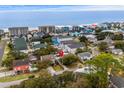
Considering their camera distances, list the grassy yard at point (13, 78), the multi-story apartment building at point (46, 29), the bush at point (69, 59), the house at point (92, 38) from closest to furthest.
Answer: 1. the grassy yard at point (13, 78)
2. the multi-story apartment building at point (46, 29)
3. the bush at point (69, 59)
4. the house at point (92, 38)

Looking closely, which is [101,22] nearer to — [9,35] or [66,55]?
[66,55]

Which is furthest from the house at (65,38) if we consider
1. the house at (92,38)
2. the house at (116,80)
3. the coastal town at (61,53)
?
the house at (116,80)

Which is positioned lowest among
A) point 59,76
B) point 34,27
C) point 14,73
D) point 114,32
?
point 14,73

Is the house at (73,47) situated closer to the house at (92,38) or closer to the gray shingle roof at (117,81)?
the house at (92,38)

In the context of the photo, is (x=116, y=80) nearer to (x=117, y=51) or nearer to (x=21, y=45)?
(x=117, y=51)

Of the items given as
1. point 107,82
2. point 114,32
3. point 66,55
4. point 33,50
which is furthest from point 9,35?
point 114,32
